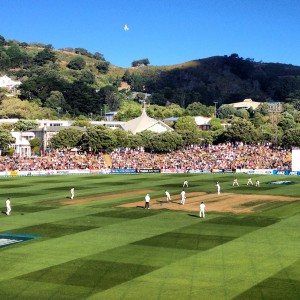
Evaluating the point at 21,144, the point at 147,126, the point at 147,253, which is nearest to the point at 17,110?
the point at 147,126

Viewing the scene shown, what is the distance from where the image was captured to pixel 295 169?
3713 inches

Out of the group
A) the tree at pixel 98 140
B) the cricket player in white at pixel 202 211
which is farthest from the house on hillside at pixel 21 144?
the cricket player in white at pixel 202 211

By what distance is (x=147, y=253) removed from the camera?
3098 cm

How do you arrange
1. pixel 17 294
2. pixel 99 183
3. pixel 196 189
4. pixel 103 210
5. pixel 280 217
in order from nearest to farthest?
1. pixel 17 294
2. pixel 280 217
3. pixel 103 210
4. pixel 196 189
5. pixel 99 183

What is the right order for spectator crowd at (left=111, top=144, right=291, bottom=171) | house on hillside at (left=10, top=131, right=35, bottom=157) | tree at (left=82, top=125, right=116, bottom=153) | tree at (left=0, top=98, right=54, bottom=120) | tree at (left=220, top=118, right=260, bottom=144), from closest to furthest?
1. spectator crowd at (left=111, top=144, right=291, bottom=171)
2. tree at (left=82, top=125, right=116, bottom=153)
3. house on hillside at (left=10, top=131, right=35, bottom=157)
4. tree at (left=220, top=118, right=260, bottom=144)
5. tree at (left=0, top=98, right=54, bottom=120)

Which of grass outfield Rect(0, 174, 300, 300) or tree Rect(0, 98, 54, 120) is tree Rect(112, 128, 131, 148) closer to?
tree Rect(0, 98, 54, 120)

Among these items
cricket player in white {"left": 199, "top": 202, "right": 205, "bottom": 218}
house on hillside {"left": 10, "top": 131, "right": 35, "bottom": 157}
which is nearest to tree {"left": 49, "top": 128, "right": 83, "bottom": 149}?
house on hillside {"left": 10, "top": 131, "right": 35, "bottom": 157}

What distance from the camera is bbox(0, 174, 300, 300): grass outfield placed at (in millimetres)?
24031

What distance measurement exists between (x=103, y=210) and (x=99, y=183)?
31.4 metres

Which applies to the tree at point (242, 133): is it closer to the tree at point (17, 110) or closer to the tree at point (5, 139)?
the tree at point (5, 139)

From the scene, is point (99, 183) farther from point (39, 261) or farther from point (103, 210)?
point (39, 261)

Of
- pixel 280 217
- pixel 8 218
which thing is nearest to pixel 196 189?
pixel 280 217

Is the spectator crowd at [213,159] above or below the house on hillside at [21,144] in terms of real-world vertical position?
below

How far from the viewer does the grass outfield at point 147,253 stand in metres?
24.0
